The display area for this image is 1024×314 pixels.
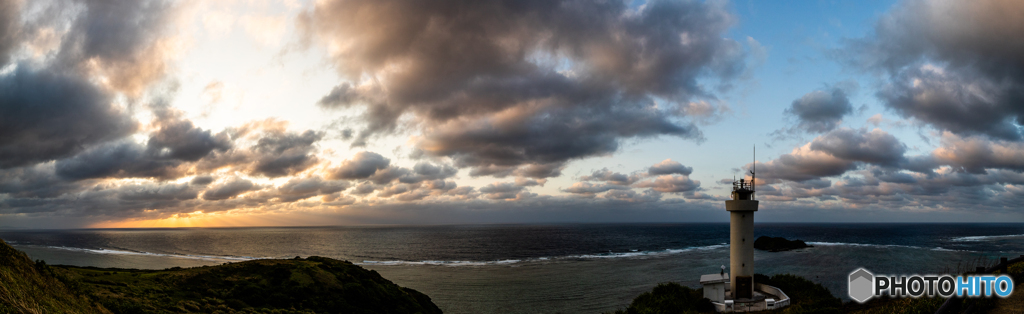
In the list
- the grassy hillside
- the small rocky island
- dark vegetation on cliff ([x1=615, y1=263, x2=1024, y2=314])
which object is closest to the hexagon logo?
dark vegetation on cliff ([x1=615, y1=263, x2=1024, y2=314])

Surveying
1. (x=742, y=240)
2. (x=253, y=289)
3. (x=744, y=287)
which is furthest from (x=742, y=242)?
(x=253, y=289)

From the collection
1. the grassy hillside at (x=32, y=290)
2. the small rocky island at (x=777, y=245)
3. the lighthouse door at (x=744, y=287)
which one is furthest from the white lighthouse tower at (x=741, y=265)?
the small rocky island at (x=777, y=245)

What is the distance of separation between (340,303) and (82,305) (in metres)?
16.3

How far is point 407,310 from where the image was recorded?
31.0 meters

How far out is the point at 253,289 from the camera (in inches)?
1021

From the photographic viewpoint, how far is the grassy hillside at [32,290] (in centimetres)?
898

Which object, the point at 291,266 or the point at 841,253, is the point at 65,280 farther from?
the point at 841,253

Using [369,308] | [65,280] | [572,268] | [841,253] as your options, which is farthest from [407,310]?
[841,253]

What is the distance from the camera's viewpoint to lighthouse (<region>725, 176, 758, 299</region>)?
30984 mm

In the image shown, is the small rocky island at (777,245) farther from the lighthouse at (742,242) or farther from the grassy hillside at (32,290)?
the grassy hillside at (32,290)

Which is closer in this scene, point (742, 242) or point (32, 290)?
point (32, 290)

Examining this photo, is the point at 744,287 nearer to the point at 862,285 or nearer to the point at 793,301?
the point at 793,301

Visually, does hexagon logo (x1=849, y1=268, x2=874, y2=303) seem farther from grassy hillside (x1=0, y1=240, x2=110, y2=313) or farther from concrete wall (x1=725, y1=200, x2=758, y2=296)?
grassy hillside (x1=0, y1=240, x2=110, y2=313)

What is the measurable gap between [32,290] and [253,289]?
641 inches
